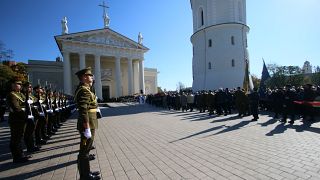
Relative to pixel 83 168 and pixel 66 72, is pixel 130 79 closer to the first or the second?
pixel 66 72

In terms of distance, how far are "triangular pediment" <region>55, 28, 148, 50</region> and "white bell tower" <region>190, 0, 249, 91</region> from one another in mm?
17321

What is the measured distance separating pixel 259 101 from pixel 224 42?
72.9ft

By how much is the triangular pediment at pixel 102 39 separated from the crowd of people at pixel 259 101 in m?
26.4

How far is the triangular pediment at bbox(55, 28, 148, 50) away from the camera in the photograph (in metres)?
46.9

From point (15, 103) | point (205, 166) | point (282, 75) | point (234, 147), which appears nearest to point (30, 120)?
point (15, 103)

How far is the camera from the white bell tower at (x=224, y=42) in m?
39.9

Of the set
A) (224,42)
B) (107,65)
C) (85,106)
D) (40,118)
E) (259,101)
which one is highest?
(224,42)

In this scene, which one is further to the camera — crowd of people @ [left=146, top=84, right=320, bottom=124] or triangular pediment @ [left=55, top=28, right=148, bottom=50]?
triangular pediment @ [left=55, top=28, right=148, bottom=50]

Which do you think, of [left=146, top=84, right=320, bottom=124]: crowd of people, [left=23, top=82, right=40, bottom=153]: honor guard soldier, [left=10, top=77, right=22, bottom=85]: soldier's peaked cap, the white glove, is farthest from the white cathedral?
the white glove

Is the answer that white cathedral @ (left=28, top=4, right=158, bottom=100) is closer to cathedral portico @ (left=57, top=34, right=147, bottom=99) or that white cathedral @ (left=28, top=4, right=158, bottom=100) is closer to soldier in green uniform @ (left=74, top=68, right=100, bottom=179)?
cathedral portico @ (left=57, top=34, right=147, bottom=99)

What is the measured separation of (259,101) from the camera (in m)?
19.7

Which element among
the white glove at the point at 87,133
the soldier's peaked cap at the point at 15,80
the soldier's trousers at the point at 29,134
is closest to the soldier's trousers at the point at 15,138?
the soldier's trousers at the point at 29,134

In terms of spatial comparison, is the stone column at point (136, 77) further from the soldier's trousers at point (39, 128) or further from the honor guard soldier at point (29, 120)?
the honor guard soldier at point (29, 120)

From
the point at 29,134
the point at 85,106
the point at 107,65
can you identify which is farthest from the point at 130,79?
the point at 85,106
